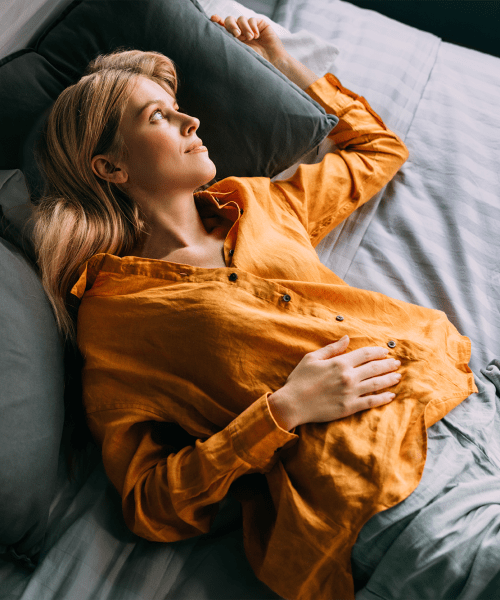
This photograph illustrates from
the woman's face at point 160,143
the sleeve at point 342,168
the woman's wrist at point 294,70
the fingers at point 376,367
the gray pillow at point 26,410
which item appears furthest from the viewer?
the woman's wrist at point 294,70

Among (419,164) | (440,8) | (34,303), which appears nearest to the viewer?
(34,303)

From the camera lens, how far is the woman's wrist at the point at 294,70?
1418 millimetres

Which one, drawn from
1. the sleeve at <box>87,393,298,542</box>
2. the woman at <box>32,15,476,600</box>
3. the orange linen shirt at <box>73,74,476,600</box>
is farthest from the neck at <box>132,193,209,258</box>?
the sleeve at <box>87,393,298,542</box>

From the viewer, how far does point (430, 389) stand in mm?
957

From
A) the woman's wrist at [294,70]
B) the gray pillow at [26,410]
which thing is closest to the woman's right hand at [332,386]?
the gray pillow at [26,410]

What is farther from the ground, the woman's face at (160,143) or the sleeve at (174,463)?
the woman's face at (160,143)

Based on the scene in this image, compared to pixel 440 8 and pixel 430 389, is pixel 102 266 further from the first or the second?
pixel 440 8

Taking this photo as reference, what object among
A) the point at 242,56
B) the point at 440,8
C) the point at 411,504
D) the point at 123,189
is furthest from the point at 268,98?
the point at 440,8

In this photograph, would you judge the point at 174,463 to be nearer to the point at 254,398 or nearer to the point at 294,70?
the point at 254,398

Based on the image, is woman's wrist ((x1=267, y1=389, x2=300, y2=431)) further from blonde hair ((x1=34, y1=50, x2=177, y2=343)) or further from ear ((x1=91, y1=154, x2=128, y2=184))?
ear ((x1=91, y1=154, x2=128, y2=184))

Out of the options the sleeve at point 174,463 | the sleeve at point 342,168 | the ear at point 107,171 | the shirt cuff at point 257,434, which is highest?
the sleeve at point 342,168

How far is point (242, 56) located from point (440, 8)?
4.17 ft

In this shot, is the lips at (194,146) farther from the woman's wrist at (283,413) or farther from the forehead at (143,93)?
the woman's wrist at (283,413)

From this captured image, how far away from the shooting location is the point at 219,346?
942mm
